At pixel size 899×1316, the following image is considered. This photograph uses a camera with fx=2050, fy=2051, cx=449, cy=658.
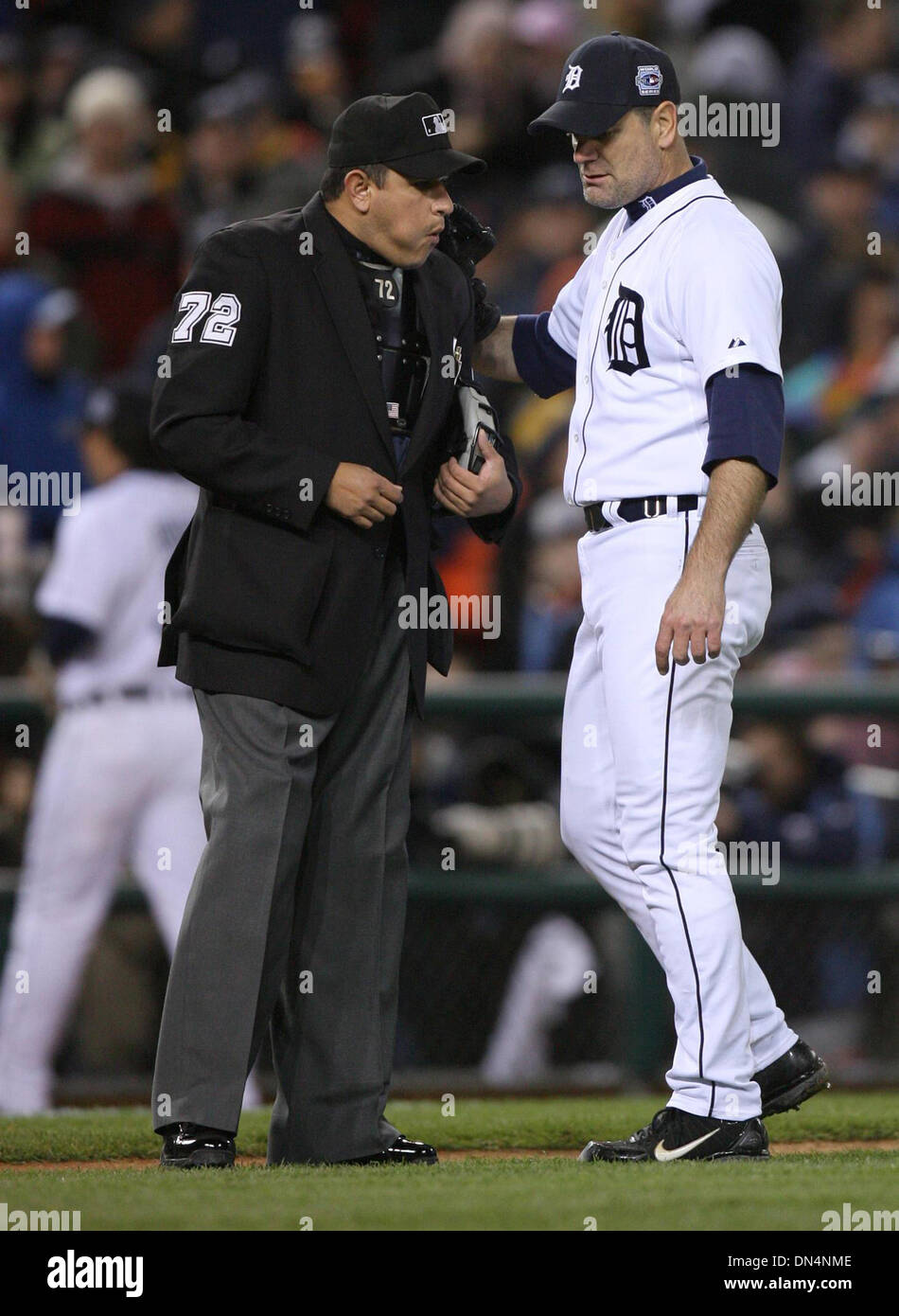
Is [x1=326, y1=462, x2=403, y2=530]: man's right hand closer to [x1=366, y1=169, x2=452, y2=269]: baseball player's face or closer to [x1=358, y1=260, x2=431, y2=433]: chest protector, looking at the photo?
[x1=358, y1=260, x2=431, y2=433]: chest protector

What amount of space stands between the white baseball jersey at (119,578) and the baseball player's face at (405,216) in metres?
2.26

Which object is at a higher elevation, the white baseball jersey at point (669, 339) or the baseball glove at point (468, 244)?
the baseball glove at point (468, 244)

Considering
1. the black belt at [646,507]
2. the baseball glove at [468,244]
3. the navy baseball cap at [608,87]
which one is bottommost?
the black belt at [646,507]

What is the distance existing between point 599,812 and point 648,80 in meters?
1.33

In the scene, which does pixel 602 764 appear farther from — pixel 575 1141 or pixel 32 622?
pixel 32 622

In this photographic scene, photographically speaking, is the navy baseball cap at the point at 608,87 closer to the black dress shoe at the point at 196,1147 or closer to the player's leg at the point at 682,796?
the player's leg at the point at 682,796

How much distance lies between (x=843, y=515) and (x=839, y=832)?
1.72 meters

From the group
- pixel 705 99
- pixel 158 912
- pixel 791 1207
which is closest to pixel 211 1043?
pixel 791 1207

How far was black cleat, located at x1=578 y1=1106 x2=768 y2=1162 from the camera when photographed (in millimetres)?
3496

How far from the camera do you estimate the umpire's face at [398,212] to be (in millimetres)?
3656

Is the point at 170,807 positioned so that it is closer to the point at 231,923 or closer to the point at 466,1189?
the point at 231,923

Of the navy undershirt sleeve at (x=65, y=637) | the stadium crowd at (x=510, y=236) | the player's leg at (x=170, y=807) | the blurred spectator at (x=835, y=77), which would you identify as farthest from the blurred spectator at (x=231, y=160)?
the player's leg at (x=170, y=807)

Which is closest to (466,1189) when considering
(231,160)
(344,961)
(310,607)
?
(344,961)

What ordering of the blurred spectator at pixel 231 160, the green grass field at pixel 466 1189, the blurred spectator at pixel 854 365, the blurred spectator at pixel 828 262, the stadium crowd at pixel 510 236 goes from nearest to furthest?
the green grass field at pixel 466 1189
the stadium crowd at pixel 510 236
the blurred spectator at pixel 854 365
the blurred spectator at pixel 828 262
the blurred spectator at pixel 231 160
